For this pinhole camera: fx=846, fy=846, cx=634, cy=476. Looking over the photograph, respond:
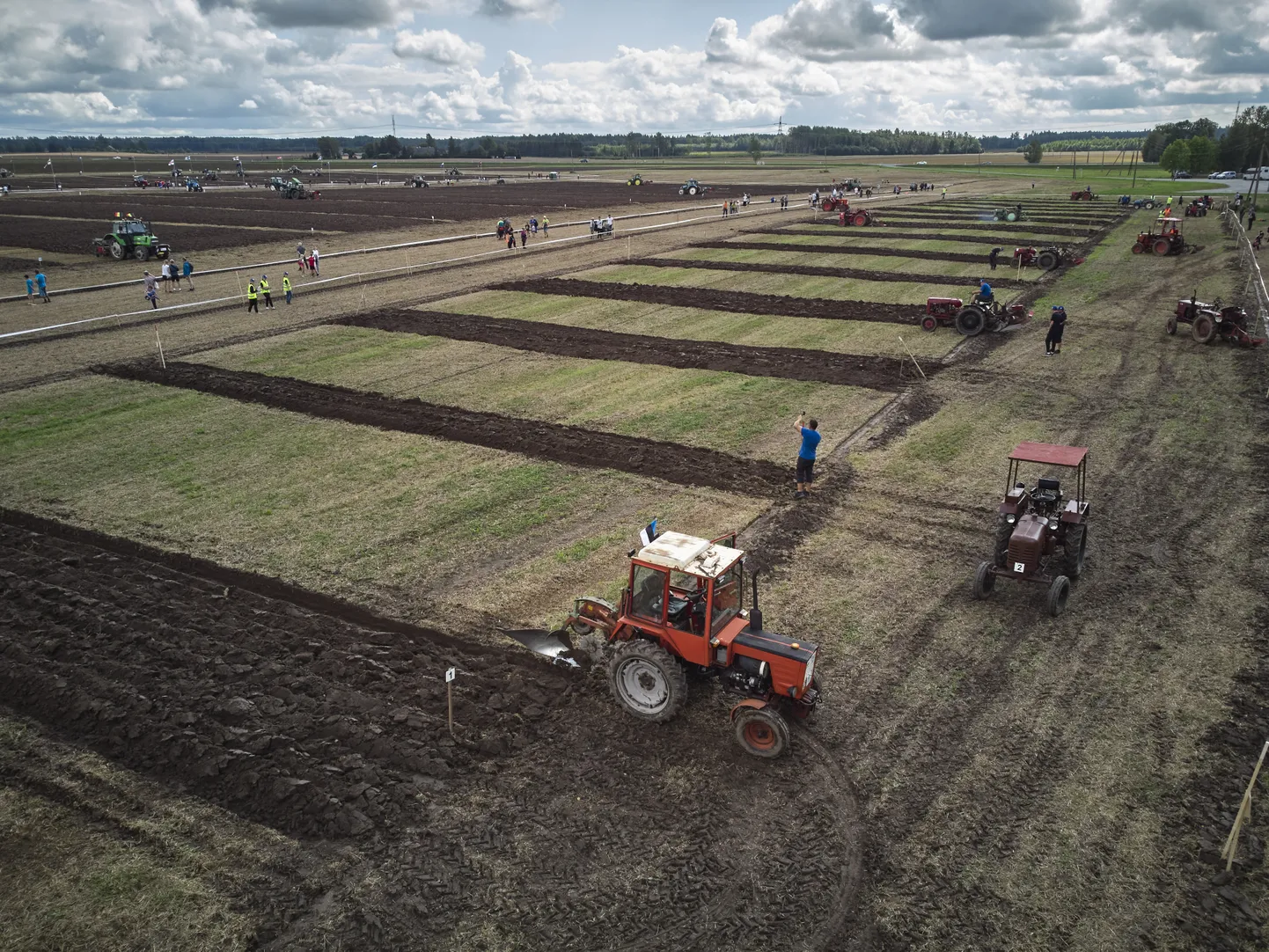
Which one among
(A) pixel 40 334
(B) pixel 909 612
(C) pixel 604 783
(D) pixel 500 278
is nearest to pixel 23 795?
(C) pixel 604 783

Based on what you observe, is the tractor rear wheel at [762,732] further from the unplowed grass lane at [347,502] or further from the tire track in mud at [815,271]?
the tire track in mud at [815,271]

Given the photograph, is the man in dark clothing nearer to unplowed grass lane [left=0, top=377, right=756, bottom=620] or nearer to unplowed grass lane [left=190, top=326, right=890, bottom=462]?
unplowed grass lane [left=190, top=326, right=890, bottom=462]

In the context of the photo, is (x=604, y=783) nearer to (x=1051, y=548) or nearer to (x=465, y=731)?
(x=465, y=731)

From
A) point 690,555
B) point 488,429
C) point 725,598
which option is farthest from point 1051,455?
point 488,429

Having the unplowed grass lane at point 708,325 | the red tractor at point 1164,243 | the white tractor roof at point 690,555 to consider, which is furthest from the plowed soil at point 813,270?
the white tractor roof at point 690,555

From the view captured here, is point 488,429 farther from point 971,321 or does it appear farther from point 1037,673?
point 971,321

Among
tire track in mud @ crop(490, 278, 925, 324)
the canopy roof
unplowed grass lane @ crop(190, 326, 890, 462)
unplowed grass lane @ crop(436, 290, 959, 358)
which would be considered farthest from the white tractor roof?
tire track in mud @ crop(490, 278, 925, 324)
